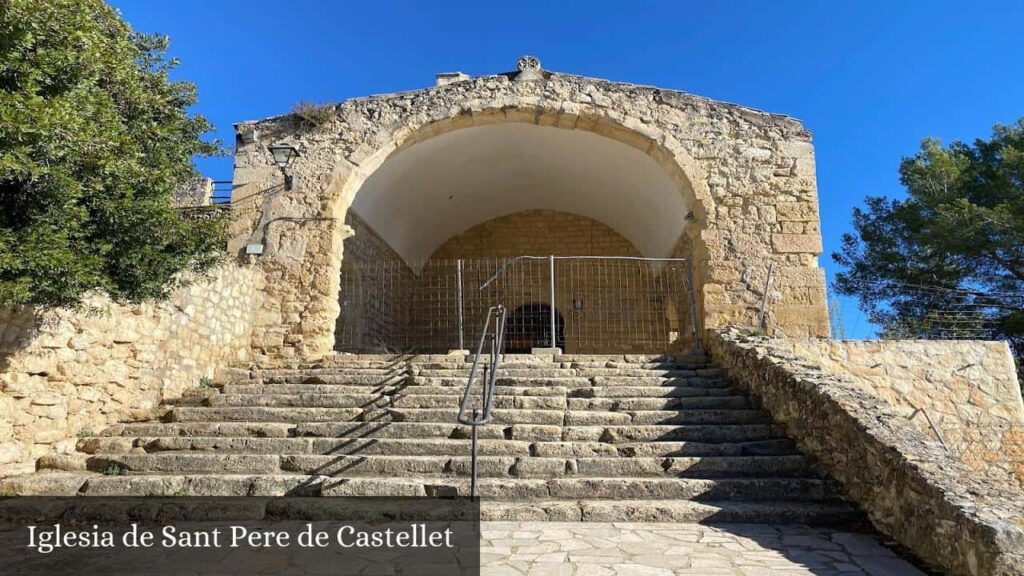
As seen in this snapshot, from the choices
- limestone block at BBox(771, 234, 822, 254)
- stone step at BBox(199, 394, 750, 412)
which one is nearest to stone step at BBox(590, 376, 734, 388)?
stone step at BBox(199, 394, 750, 412)

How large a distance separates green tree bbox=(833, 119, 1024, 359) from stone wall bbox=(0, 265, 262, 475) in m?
10.5

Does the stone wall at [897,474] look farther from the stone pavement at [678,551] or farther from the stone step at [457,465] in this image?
the stone step at [457,465]

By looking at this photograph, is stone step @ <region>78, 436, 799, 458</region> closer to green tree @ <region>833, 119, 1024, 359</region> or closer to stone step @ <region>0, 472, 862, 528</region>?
stone step @ <region>0, 472, 862, 528</region>

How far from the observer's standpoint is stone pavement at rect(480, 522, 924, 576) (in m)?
3.05

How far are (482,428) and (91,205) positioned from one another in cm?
326

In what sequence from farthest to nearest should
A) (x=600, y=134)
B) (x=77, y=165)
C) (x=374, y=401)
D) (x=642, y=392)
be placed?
1. (x=600, y=134)
2. (x=642, y=392)
3. (x=374, y=401)
4. (x=77, y=165)

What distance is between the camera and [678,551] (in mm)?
3332

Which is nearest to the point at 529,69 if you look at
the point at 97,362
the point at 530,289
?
the point at 530,289

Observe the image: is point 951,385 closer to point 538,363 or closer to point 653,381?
point 653,381

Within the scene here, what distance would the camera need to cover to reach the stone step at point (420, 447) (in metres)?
Answer: 4.86

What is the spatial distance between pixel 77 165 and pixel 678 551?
4201mm

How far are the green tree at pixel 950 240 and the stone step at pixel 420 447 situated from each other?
728 cm

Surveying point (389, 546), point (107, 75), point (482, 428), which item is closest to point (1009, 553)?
point (389, 546)

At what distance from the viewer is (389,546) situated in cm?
345
